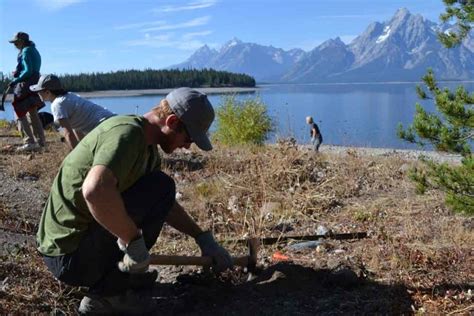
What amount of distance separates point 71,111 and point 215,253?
3360mm

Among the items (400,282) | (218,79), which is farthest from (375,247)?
(218,79)

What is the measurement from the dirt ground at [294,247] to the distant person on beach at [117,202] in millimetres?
274

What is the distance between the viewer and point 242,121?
17.0 metres

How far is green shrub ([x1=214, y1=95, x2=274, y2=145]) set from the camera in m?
16.8

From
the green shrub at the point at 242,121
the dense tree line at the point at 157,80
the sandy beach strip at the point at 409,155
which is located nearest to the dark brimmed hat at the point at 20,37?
the sandy beach strip at the point at 409,155

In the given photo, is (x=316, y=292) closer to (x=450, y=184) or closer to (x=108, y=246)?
(x=108, y=246)

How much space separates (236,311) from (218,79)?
8406 cm

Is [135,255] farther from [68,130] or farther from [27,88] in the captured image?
[27,88]

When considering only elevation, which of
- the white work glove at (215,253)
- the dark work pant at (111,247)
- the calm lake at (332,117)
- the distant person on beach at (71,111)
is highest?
the distant person on beach at (71,111)

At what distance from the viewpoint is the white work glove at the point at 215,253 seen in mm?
3544

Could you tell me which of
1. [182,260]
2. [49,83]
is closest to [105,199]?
[182,260]

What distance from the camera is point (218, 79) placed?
86438 mm

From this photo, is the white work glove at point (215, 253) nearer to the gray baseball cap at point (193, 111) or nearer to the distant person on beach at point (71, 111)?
the gray baseball cap at point (193, 111)

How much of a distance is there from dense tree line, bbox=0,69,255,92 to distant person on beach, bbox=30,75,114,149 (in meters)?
74.6
